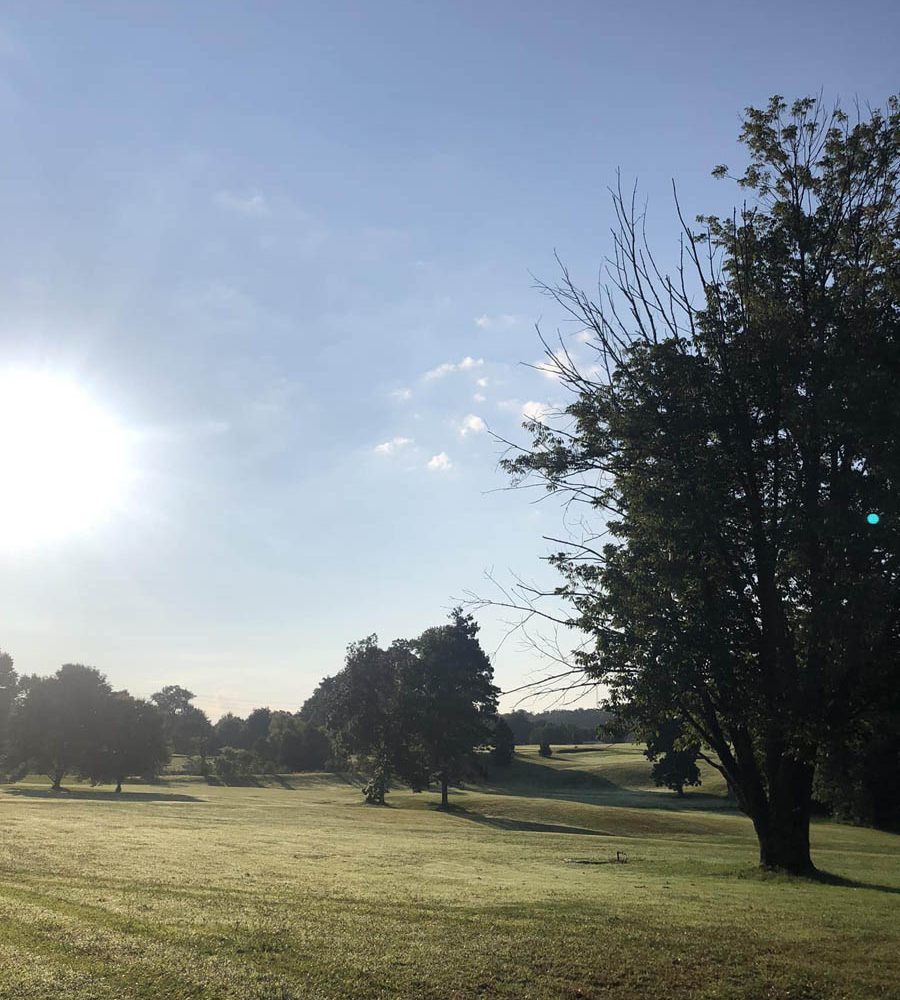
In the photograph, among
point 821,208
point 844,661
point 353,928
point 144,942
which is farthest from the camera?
point 821,208

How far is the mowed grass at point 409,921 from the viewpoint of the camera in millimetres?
12172

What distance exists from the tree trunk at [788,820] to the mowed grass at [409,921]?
130 centimetres

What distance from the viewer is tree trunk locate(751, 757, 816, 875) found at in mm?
30188

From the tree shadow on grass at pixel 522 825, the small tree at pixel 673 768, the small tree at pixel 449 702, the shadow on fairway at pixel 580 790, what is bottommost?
the shadow on fairway at pixel 580 790

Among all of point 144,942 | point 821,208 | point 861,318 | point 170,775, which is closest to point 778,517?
point 861,318

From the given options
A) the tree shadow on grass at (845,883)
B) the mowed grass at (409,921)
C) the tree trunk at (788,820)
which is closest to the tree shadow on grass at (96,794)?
the mowed grass at (409,921)

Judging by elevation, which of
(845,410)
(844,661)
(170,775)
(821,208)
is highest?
(821,208)

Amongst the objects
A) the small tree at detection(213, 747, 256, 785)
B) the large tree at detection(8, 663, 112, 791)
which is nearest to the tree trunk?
the large tree at detection(8, 663, 112, 791)

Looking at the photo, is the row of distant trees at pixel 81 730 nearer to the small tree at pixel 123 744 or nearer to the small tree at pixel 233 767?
the small tree at pixel 123 744

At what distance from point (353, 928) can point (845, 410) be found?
794 inches

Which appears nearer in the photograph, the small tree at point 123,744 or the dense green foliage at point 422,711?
the dense green foliage at point 422,711

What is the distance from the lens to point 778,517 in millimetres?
27094

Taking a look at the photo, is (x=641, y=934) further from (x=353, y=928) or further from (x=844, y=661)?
(x=844, y=661)

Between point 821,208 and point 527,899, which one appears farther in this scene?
point 821,208
